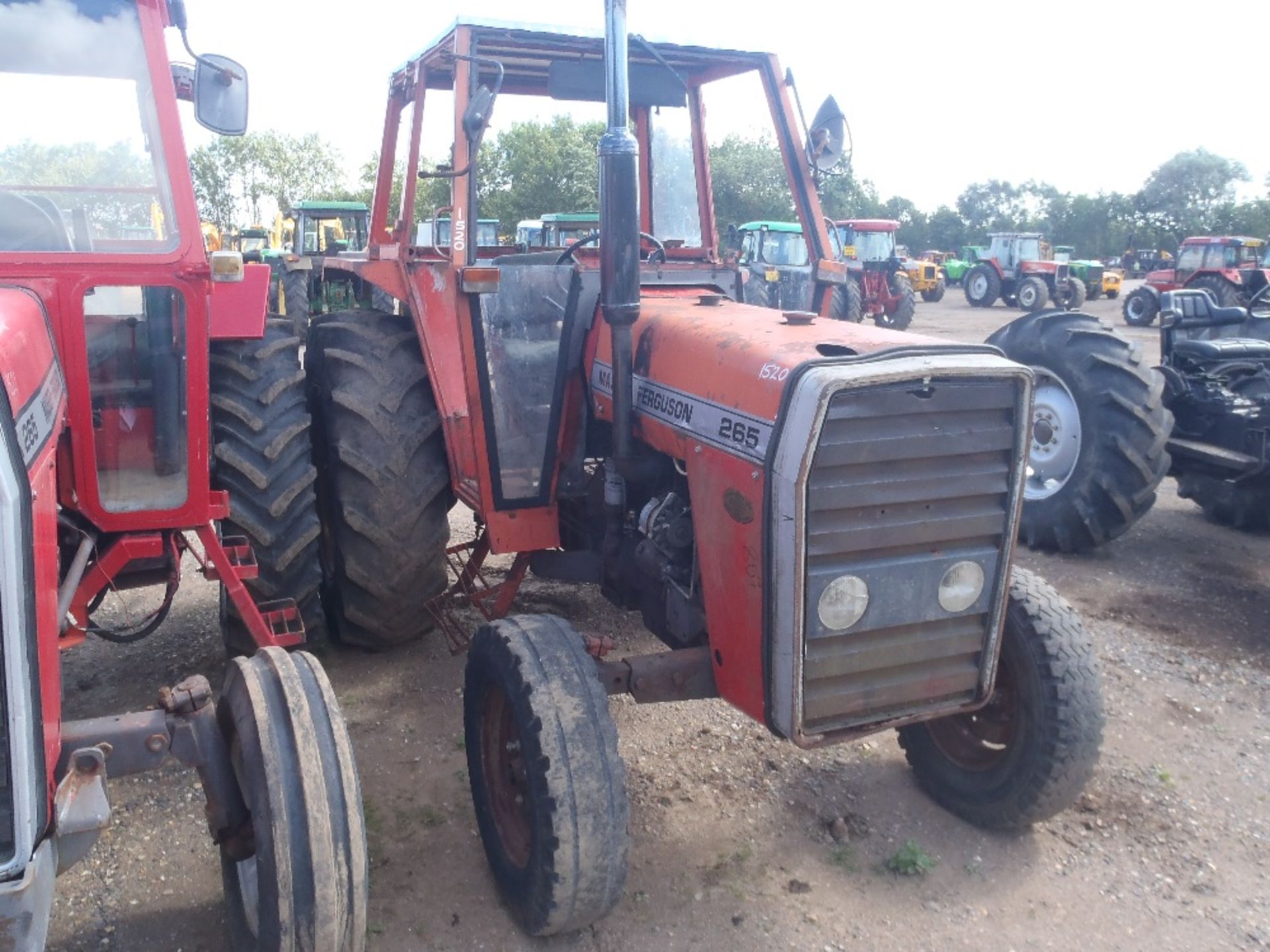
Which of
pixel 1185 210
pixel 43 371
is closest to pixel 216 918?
pixel 43 371

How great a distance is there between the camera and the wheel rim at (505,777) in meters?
2.86

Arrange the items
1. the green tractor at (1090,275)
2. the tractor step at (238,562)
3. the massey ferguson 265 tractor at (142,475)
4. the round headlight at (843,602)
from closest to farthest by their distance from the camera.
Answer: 1. the massey ferguson 265 tractor at (142,475)
2. the round headlight at (843,602)
3. the tractor step at (238,562)
4. the green tractor at (1090,275)

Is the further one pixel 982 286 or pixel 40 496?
pixel 982 286

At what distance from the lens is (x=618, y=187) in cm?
281

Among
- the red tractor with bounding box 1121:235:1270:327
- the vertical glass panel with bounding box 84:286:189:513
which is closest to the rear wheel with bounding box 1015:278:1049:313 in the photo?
the red tractor with bounding box 1121:235:1270:327

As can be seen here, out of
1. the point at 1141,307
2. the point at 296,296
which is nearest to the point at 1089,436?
the point at 296,296

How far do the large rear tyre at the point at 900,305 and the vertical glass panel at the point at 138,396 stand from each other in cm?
1826

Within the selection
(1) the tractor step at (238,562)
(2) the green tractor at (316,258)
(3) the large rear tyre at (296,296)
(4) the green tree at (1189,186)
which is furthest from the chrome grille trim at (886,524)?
(4) the green tree at (1189,186)

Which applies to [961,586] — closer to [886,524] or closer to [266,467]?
[886,524]

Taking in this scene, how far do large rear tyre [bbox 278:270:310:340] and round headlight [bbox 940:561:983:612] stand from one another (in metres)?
13.5

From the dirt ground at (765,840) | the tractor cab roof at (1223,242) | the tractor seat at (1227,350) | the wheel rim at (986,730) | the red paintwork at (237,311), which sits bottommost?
the dirt ground at (765,840)

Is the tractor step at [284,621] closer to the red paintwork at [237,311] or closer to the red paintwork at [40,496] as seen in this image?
the red paintwork at [237,311]

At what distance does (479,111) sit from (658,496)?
1.35 metres

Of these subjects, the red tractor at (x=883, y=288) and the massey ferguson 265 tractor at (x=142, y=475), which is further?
the red tractor at (x=883, y=288)
